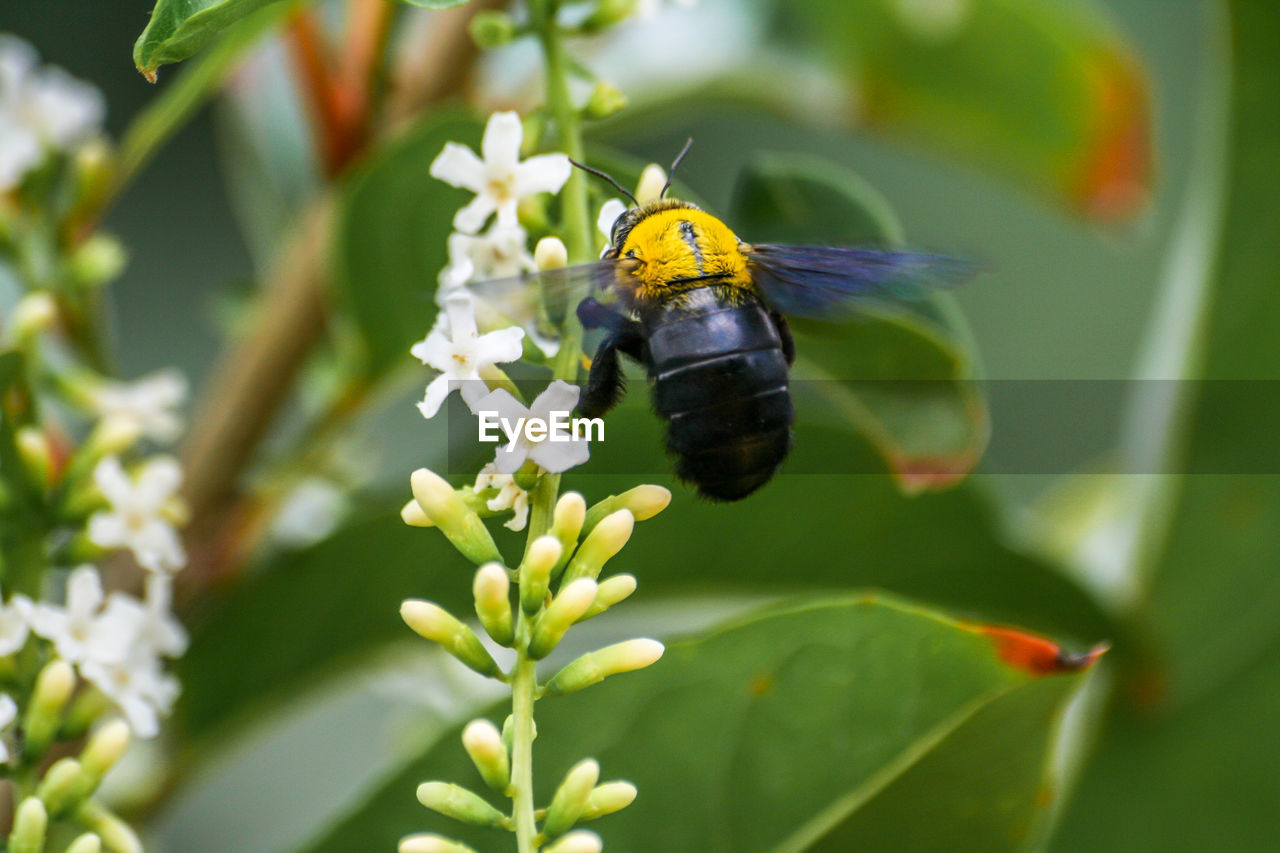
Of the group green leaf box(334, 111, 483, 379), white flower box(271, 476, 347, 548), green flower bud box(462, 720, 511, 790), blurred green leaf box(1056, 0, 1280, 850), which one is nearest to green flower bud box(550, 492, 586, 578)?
green flower bud box(462, 720, 511, 790)

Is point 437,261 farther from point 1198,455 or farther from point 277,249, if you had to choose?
point 1198,455

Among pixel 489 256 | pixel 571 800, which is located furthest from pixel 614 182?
pixel 571 800

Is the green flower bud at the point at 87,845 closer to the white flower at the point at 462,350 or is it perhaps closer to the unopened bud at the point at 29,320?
the white flower at the point at 462,350

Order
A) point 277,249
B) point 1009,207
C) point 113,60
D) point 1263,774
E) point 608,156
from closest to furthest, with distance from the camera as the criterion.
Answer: point 608,156 < point 1263,774 < point 277,249 < point 113,60 < point 1009,207

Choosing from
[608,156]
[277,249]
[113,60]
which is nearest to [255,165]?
[277,249]

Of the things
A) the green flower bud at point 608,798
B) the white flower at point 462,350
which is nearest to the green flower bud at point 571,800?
the green flower bud at point 608,798

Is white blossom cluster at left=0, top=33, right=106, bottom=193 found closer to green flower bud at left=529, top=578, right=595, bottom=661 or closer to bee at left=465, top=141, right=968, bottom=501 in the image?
bee at left=465, top=141, right=968, bottom=501

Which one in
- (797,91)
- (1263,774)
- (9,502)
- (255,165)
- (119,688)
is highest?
(255,165)
